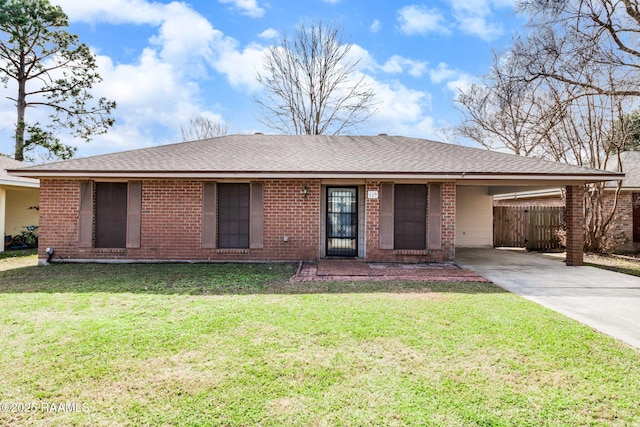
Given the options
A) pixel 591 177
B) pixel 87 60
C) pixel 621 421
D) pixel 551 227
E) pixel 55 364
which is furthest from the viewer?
pixel 87 60

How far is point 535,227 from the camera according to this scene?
13688mm

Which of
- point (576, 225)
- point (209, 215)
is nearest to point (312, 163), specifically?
point (209, 215)

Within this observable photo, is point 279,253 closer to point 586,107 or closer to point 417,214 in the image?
point 417,214

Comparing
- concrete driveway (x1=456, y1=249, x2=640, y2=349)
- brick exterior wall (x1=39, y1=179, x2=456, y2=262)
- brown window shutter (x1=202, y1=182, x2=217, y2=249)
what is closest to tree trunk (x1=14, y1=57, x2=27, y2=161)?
brick exterior wall (x1=39, y1=179, x2=456, y2=262)

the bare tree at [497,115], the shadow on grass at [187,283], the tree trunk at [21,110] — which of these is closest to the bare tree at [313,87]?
the bare tree at [497,115]

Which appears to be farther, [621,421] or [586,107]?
[586,107]

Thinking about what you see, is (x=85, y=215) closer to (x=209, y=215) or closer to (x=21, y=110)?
(x=209, y=215)

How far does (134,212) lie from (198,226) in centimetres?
175

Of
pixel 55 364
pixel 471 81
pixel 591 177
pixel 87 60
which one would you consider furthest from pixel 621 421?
pixel 87 60

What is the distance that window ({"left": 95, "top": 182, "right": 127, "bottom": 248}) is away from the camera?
9375 millimetres

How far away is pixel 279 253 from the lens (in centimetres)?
941

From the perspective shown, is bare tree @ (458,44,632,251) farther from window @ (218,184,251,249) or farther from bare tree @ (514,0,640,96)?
window @ (218,184,251,249)

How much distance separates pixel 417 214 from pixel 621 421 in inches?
283

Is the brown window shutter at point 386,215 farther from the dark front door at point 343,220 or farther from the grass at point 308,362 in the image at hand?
the grass at point 308,362
